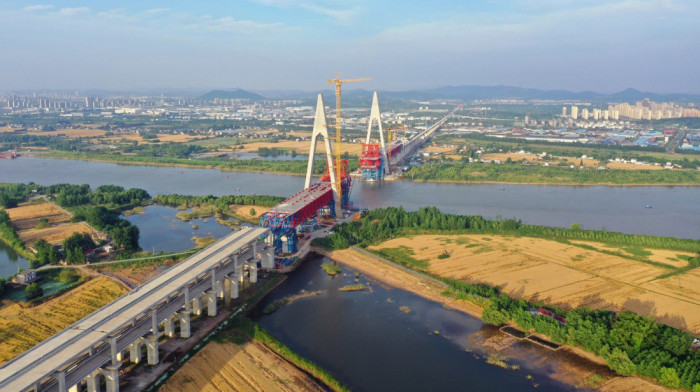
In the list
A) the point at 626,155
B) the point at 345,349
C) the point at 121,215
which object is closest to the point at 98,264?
the point at 121,215

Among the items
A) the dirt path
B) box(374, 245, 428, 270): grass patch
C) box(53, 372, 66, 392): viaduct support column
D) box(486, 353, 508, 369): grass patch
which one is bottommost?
the dirt path

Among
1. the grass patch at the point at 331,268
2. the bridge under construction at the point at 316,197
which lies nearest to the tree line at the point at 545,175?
the bridge under construction at the point at 316,197

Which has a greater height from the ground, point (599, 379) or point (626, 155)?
point (626, 155)

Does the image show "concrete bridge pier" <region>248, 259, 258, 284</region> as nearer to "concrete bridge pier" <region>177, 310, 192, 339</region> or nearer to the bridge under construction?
the bridge under construction

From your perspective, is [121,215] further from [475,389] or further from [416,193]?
[475,389]

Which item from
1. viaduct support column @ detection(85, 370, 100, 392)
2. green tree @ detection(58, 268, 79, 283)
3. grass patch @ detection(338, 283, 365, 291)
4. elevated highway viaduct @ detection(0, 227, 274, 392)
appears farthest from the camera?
green tree @ detection(58, 268, 79, 283)

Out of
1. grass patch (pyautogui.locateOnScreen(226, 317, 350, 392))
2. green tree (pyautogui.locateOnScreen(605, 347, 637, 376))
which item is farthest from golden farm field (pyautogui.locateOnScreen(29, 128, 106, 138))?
green tree (pyautogui.locateOnScreen(605, 347, 637, 376))
